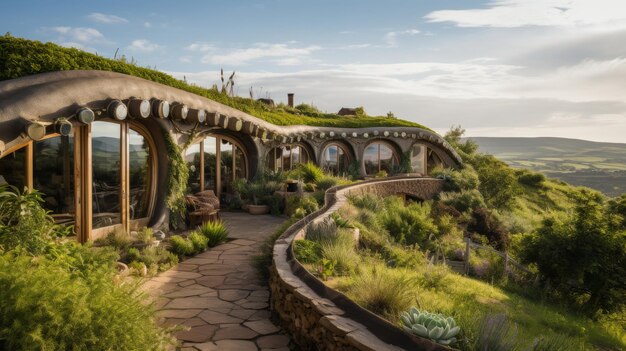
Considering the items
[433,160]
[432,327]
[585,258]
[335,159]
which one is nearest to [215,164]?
[335,159]

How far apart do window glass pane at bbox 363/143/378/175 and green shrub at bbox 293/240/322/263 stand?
1854cm

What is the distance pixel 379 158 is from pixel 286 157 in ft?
25.7

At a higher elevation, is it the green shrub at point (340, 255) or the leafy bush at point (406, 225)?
the green shrub at point (340, 255)

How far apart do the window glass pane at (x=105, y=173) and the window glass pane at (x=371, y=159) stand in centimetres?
1736

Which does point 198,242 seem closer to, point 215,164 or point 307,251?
point 307,251

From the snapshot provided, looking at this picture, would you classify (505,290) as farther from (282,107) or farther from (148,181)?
(282,107)

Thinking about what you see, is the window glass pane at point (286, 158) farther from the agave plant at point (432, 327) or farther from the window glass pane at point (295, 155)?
the agave plant at point (432, 327)

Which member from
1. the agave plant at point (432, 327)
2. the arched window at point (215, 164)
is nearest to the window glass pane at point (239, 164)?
the arched window at point (215, 164)

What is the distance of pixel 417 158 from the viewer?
27203 millimetres

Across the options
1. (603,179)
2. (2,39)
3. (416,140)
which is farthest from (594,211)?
(603,179)

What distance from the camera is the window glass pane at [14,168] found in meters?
6.98

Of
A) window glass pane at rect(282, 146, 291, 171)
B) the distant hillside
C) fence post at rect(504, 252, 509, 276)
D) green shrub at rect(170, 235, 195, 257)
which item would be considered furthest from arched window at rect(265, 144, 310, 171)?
the distant hillside

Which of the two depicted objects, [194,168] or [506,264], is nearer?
[506,264]

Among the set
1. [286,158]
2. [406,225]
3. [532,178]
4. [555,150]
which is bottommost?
[532,178]
